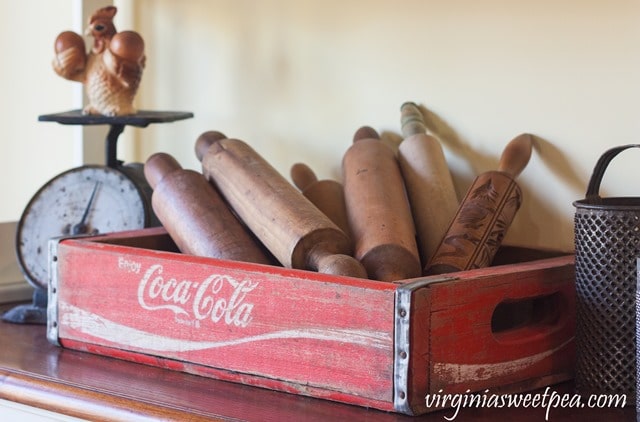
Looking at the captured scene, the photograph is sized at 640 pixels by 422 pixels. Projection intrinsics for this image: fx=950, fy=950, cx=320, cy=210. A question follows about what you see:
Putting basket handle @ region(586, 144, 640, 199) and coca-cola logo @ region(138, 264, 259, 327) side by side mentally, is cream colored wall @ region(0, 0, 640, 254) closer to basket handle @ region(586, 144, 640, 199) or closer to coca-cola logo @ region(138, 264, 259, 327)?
basket handle @ region(586, 144, 640, 199)

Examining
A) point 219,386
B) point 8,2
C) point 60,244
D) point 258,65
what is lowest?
point 219,386

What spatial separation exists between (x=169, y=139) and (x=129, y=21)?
8.6 inches

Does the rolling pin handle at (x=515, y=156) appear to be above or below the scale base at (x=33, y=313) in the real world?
above

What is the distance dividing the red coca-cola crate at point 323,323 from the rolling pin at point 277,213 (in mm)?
68

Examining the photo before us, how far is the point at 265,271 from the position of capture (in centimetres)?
95

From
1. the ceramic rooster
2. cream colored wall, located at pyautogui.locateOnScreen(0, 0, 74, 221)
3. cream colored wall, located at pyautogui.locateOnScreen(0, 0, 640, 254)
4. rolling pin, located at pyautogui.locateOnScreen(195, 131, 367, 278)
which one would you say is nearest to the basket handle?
cream colored wall, located at pyautogui.locateOnScreen(0, 0, 640, 254)

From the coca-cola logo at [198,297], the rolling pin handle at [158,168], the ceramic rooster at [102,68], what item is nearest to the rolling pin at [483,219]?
the coca-cola logo at [198,297]

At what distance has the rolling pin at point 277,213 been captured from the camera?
1021mm

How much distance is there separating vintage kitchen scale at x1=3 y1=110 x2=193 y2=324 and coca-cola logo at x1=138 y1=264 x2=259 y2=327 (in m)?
0.25

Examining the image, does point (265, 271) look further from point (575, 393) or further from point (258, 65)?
point (258, 65)

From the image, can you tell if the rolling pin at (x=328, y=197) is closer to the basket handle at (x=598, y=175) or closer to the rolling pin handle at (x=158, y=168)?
the rolling pin handle at (x=158, y=168)

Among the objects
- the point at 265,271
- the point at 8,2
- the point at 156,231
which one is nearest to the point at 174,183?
the point at 156,231

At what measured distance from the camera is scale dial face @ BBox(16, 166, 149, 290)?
1.28 m

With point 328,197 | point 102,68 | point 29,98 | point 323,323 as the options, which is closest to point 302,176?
point 328,197
